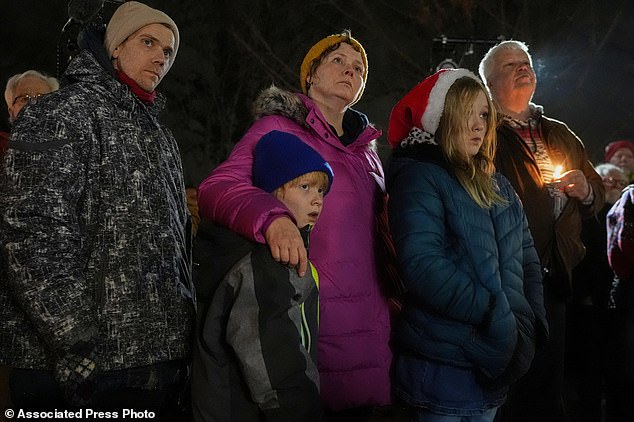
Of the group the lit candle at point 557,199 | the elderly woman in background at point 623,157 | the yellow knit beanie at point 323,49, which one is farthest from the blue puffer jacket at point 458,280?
the elderly woman in background at point 623,157

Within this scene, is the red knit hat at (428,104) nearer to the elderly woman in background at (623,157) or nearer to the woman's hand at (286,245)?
the woman's hand at (286,245)

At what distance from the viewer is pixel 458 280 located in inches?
104

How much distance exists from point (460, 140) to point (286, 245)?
105 cm

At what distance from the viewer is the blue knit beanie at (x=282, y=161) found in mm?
2561

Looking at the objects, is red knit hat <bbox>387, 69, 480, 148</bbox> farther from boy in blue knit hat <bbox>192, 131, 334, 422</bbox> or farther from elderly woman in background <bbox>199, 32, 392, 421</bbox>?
boy in blue knit hat <bbox>192, 131, 334, 422</bbox>

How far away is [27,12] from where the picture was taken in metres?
13.5

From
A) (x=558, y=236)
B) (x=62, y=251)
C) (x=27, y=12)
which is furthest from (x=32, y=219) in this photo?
(x=27, y=12)

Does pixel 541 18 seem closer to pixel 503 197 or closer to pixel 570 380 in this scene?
pixel 570 380

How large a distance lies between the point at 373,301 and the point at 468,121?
34.3 inches

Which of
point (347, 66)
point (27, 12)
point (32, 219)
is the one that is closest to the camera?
point (32, 219)

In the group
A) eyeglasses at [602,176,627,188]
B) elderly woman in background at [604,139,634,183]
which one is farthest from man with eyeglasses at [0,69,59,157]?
elderly woman in background at [604,139,634,183]

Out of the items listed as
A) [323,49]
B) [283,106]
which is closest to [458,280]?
[283,106]

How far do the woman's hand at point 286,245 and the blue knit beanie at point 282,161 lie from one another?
0.28 metres

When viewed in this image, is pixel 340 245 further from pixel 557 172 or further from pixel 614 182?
pixel 614 182
